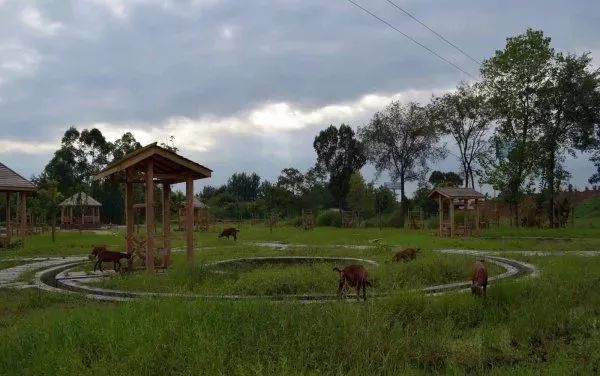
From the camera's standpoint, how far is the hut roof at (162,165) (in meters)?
13.3

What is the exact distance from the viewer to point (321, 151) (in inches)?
2635

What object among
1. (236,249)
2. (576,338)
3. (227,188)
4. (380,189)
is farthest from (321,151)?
(576,338)

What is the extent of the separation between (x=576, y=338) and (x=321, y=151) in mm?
60472

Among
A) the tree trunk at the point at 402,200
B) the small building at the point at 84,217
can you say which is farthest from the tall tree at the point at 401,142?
the small building at the point at 84,217

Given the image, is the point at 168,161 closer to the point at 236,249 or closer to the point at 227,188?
the point at 236,249

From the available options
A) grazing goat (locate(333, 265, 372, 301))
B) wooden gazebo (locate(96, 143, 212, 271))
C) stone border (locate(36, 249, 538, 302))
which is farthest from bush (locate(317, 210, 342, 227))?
grazing goat (locate(333, 265, 372, 301))

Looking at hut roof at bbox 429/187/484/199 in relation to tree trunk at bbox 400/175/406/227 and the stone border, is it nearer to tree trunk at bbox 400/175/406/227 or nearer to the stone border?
tree trunk at bbox 400/175/406/227

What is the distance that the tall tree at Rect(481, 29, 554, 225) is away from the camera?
37219 mm

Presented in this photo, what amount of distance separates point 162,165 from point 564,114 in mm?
30595

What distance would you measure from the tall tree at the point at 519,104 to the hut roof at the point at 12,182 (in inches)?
1091

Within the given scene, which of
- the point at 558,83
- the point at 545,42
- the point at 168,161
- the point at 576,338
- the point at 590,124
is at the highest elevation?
the point at 545,42

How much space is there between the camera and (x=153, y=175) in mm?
14469

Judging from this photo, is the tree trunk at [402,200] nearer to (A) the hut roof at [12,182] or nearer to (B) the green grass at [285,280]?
(A) the hut roof at [12,182]

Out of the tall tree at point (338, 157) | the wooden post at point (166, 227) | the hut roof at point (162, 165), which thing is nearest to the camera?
the hut roof at point (162, 165)
